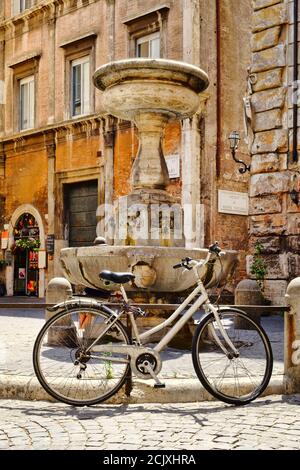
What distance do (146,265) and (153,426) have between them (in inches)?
109

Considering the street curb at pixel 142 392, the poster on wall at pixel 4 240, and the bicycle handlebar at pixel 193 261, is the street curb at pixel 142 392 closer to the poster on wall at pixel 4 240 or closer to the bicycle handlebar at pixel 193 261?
the bicycle handlebar at pixel 193 261

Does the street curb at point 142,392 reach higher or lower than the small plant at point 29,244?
lower

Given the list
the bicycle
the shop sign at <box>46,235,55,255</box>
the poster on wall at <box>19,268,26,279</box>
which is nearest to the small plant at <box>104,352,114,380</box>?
the bicycle

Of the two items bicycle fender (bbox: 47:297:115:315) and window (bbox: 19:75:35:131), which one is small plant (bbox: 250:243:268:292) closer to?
bicycle fender (bbox: 47:297:115:315)

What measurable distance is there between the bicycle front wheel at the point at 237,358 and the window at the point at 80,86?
586 inches

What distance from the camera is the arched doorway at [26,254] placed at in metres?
20.3

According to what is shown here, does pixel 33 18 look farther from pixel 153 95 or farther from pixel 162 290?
pixel 162 290

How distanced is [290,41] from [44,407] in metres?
9.76

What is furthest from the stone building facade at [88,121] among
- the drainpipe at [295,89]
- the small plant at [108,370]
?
the small plant at [108,370]

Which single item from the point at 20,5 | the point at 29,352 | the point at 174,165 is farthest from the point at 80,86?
the point at 29,352

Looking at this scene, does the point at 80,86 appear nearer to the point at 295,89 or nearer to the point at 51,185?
the point at 51,185

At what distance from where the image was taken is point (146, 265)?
6688 mm

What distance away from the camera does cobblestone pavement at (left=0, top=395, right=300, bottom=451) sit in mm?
3635

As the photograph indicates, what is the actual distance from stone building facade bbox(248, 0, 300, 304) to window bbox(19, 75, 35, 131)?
33.0ft
